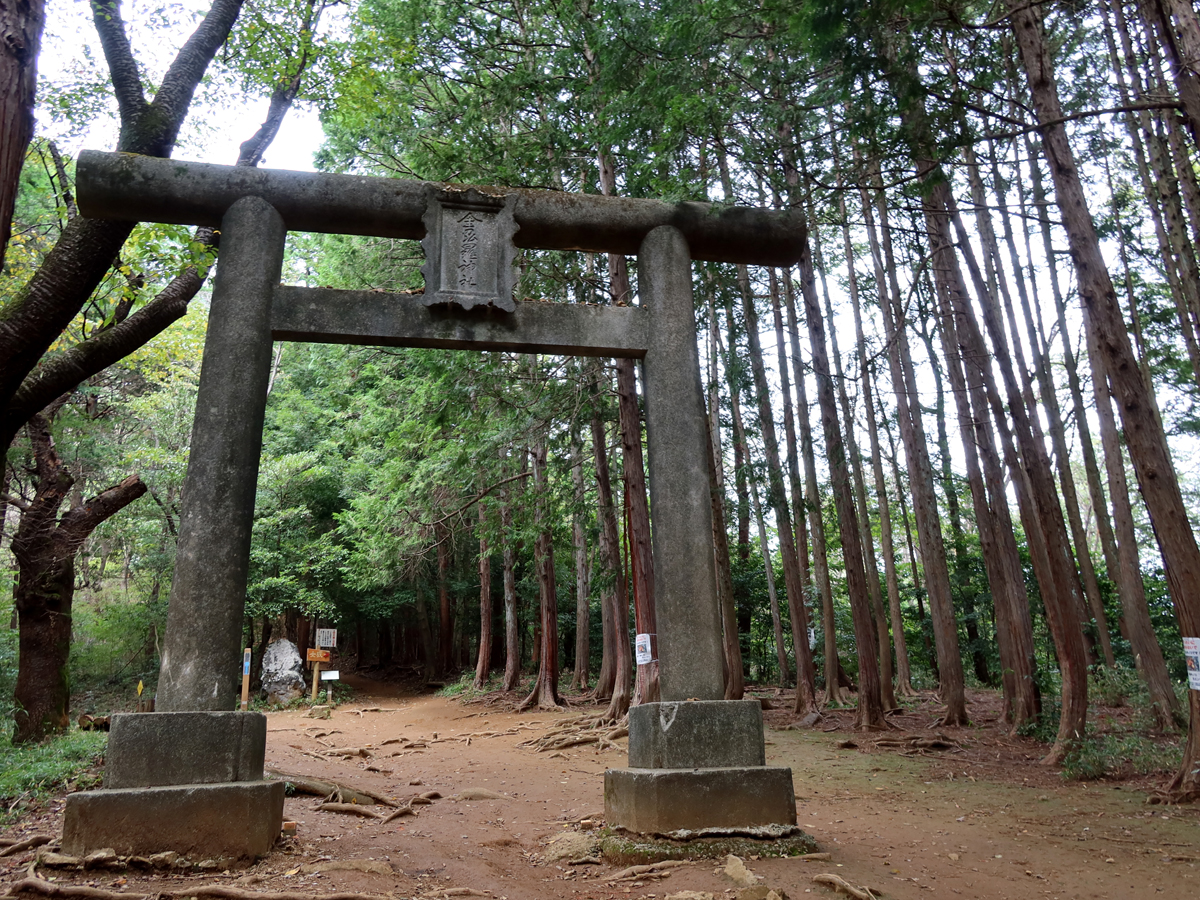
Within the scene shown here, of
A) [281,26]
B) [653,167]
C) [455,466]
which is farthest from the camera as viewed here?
[455,466]

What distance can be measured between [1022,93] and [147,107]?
33.3 feet

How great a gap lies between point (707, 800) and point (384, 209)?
4598mm

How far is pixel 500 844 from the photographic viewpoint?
5.54 metres

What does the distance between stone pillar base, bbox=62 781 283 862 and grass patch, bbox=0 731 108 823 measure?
237 cm

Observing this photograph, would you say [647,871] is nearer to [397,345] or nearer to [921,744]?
[397,345]

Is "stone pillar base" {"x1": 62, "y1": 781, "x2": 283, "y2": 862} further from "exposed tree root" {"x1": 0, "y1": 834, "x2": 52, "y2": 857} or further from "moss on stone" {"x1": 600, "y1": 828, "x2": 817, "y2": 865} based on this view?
"moss on stone" {"x1": 600, "y1": 828, "x2": 817, "y2": 865}

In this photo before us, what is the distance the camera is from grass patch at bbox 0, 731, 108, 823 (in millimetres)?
6242

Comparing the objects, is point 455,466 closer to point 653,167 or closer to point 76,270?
point 653,167

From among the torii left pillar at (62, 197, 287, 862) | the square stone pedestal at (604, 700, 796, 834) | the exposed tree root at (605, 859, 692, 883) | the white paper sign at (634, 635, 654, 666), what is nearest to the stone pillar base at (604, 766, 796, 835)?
the square stone pedestal at (604, 700, 796, 834)

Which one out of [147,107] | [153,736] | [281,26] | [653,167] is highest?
[281,26]

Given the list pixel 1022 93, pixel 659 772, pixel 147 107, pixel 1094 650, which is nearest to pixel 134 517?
pixel 147 107

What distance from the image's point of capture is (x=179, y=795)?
4.25 meters

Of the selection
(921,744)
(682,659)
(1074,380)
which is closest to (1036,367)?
(1074,380)

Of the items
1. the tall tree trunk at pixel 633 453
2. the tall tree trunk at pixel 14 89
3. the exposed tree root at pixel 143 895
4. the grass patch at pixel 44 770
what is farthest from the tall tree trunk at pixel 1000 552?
the tall tree trunk at pixel 14 89
